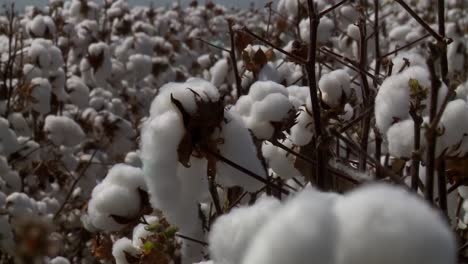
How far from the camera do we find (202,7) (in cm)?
1108

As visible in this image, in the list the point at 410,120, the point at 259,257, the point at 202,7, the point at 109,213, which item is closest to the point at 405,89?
the point at 410,120

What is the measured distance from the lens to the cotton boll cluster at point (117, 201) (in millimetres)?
1633

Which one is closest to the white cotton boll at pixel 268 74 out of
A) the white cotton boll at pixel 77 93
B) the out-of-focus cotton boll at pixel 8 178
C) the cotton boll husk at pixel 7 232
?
the cotton boll husk at pixel 7 232

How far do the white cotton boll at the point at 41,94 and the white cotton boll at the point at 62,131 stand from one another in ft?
0.33

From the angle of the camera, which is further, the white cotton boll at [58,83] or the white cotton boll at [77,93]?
the white cotton boll at [77,93]

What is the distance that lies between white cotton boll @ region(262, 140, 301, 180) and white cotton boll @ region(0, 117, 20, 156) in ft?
6.86

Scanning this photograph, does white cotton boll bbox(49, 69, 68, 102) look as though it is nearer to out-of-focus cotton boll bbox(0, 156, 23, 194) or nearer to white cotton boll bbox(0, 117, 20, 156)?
white cotton boll bbox(0, 117, 20, 156)

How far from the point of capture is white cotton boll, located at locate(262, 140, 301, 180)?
1.87 meters

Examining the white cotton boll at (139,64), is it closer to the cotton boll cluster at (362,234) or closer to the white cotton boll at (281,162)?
the white cotton boll at (281,162)

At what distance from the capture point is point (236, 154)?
53.4 inches

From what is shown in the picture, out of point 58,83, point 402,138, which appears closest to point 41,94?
point 58,83

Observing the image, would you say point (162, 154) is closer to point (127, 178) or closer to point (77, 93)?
point (127, 178)

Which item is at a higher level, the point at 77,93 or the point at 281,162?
the point at 281,162

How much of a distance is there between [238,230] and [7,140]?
3.12 metres
